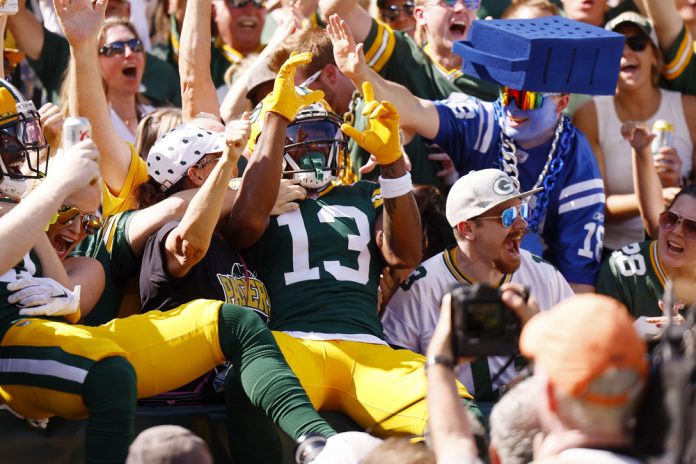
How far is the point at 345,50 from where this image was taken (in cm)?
540

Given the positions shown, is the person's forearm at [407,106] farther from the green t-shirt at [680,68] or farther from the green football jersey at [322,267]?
the green t-shirt at [680,68]

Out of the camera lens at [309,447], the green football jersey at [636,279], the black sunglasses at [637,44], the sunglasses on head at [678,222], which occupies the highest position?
the black sunglasses at [637,44]

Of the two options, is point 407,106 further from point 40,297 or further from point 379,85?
point 40,297

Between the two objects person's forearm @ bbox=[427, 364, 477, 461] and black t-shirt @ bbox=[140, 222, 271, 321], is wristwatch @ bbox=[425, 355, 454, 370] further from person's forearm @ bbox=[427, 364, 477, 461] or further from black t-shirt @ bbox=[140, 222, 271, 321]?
black t-shirt @ bbox=[140, 222, 271, 321]

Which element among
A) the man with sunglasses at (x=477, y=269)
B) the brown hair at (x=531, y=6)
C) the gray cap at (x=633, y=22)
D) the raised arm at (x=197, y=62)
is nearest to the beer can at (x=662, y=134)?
the gray cap at (x=633, y=22)

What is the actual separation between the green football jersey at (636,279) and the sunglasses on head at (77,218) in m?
2.28

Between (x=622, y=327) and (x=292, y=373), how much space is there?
1642mm

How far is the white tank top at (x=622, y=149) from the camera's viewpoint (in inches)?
241

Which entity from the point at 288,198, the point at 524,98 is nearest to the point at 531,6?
the point at 524,98

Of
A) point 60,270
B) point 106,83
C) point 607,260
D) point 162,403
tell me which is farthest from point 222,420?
point 106,83

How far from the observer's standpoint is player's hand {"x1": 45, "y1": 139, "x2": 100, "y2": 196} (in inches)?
142

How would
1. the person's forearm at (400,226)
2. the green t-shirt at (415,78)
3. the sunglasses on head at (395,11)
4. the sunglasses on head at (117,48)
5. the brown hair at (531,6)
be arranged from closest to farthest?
the person's forearm at (400,226) < the green t-shirt at (415,78) < the sunglasses on head at (117,48) < the brown hair at (531,6) < the sunglasses on head at (395,11)

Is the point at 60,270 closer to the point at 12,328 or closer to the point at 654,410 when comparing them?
the point at 12,328

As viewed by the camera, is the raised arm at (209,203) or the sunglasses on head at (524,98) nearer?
the raised arm at (209,203)
